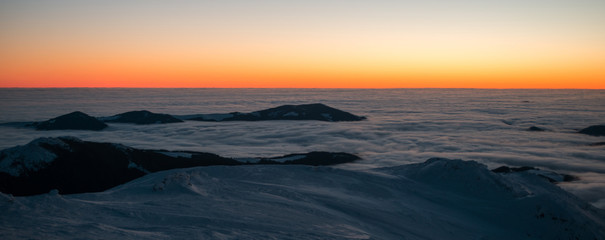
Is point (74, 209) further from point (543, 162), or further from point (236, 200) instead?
point (543, 162)

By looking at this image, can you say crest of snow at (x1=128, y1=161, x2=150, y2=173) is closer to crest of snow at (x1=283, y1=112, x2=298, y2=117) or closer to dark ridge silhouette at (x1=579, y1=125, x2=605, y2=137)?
crest of snow at (x1=283, y1=112, x2=298, y2=117)

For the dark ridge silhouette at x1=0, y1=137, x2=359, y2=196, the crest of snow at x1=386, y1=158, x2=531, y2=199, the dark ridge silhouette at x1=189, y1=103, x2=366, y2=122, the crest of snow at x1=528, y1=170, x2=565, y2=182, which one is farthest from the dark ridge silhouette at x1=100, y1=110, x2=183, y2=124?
the crest of snow at x1=528, y1=170, x2=565, y2=182

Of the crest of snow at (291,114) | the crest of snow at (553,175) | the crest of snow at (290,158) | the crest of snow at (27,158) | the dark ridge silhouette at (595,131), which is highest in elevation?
the crest of snow at (27,158)

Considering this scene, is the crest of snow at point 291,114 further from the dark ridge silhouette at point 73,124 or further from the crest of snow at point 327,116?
the dark ridge silhouette at point 73,124

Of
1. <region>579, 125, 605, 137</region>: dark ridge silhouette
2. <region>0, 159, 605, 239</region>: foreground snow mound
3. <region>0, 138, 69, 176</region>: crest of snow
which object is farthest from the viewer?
<region>579, 125, 605, 137</region>: dark ridge silhouette

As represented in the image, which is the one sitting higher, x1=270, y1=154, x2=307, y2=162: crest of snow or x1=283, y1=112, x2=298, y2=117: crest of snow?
x1=283, y1=112, x2=298, y2=117: crest of snow

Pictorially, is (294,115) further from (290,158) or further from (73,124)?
(290,158)

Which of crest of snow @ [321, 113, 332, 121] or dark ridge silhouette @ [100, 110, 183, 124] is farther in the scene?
crest of snow @ [321, 113, 332, 121]

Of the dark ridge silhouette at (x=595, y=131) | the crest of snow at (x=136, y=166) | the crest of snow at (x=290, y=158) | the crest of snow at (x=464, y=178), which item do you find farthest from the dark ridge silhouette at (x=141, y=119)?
the dark ridge silhouette at (x=595, y=131)
